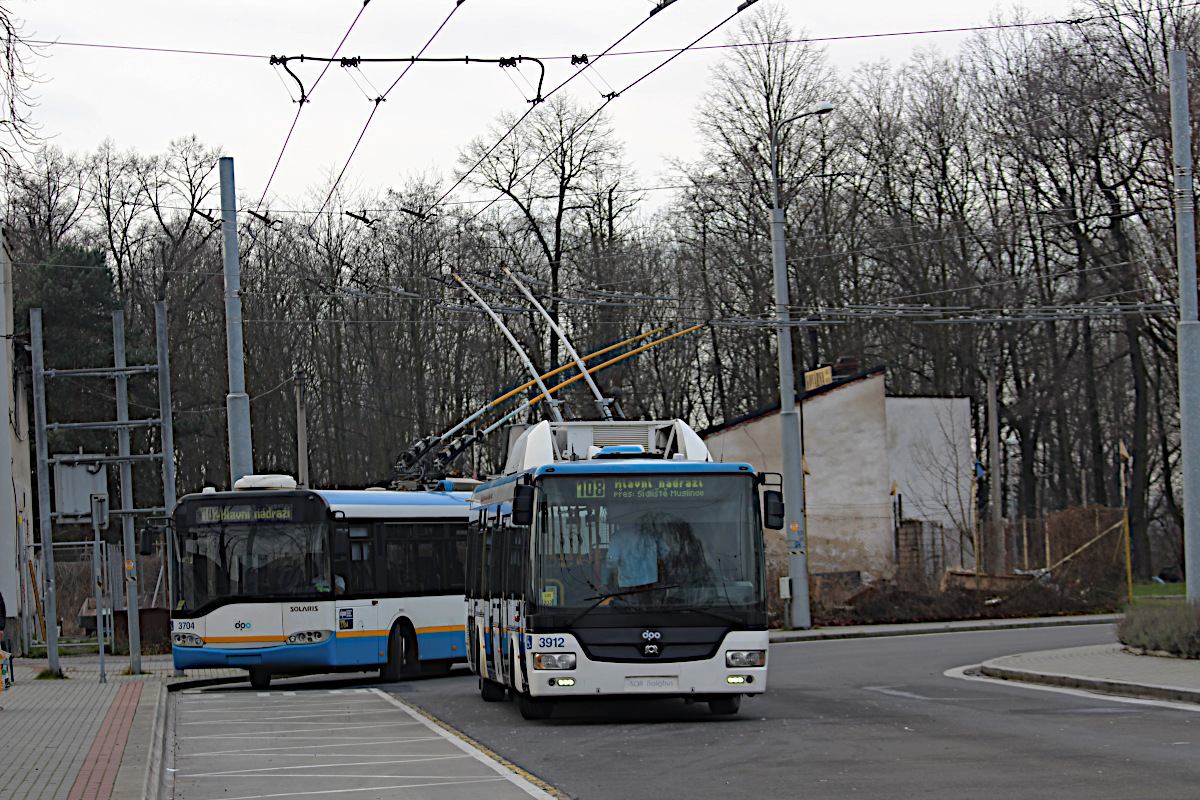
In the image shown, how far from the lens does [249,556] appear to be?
20.8m

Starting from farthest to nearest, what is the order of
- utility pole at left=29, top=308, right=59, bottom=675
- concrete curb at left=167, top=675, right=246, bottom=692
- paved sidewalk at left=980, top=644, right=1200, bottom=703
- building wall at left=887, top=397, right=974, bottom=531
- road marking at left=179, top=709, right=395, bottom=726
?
building wall at left=887, top=397, right=974, bottom=531, utility pole at left=29, top=308, right=59, bottom=675, concrete curb at left=167, top=675, right=246, bottom=692, paved sidewalk at left=980, top=644, right=1200, bottom=703, road marking at left=179, top=709, right=395, bottom=726

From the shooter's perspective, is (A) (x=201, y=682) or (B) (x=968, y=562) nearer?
(A) (x=201, y=682)

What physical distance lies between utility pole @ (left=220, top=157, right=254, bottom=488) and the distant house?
1573cm

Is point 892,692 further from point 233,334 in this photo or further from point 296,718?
point 233,334

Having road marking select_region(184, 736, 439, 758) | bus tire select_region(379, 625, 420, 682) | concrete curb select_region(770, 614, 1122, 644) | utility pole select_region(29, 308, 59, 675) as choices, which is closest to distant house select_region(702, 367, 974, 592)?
concrete curb select_region(770, 614, 1122, 644)

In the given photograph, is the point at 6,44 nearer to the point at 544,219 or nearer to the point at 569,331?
the point at 569,331

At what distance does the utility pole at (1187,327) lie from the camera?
19.4 m

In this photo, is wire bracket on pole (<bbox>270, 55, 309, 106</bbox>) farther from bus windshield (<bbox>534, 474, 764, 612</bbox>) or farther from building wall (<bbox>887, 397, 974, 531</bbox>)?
building wall (<bbox>887, 397, 974, 531</bbox>)

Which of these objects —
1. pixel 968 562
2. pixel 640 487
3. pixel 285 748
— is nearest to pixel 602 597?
pixel 640 487

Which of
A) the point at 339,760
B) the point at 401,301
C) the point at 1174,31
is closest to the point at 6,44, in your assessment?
the point at 339,760

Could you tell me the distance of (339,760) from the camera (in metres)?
11.8

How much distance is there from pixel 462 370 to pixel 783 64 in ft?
46.3

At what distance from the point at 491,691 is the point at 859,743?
19.6 feet

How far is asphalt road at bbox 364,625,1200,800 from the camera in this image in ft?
31.6
